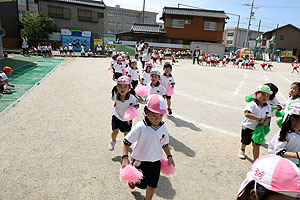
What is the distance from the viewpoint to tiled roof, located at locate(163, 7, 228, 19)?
4103 cm

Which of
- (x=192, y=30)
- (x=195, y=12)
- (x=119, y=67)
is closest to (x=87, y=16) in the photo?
(x=192, y=30)

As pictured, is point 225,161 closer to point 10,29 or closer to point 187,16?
point 10,29

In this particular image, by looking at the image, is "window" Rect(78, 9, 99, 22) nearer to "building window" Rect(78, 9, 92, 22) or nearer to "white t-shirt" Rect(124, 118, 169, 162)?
"building window" Rect(78, 9, 92, 22)

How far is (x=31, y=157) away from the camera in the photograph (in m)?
4.18

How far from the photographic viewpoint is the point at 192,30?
4191 centimetres

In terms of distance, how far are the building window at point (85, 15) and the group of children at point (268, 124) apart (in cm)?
3848

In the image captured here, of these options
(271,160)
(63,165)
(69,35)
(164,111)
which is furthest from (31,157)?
(69,35)

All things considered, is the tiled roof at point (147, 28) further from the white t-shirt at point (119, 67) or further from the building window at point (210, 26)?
the white t-shirt at point (119, 67)

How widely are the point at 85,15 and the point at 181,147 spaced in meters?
38.3

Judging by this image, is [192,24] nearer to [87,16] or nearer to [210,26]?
[210,26]

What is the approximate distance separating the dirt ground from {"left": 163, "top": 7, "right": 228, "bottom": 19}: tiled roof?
37113mm

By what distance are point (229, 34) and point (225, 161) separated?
73.7 m

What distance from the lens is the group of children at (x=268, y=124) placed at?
2805 mm

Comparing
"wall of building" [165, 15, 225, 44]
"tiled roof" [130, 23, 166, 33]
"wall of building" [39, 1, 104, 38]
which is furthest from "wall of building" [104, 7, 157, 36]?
"wall of building" [165, 15, 225, 44]
